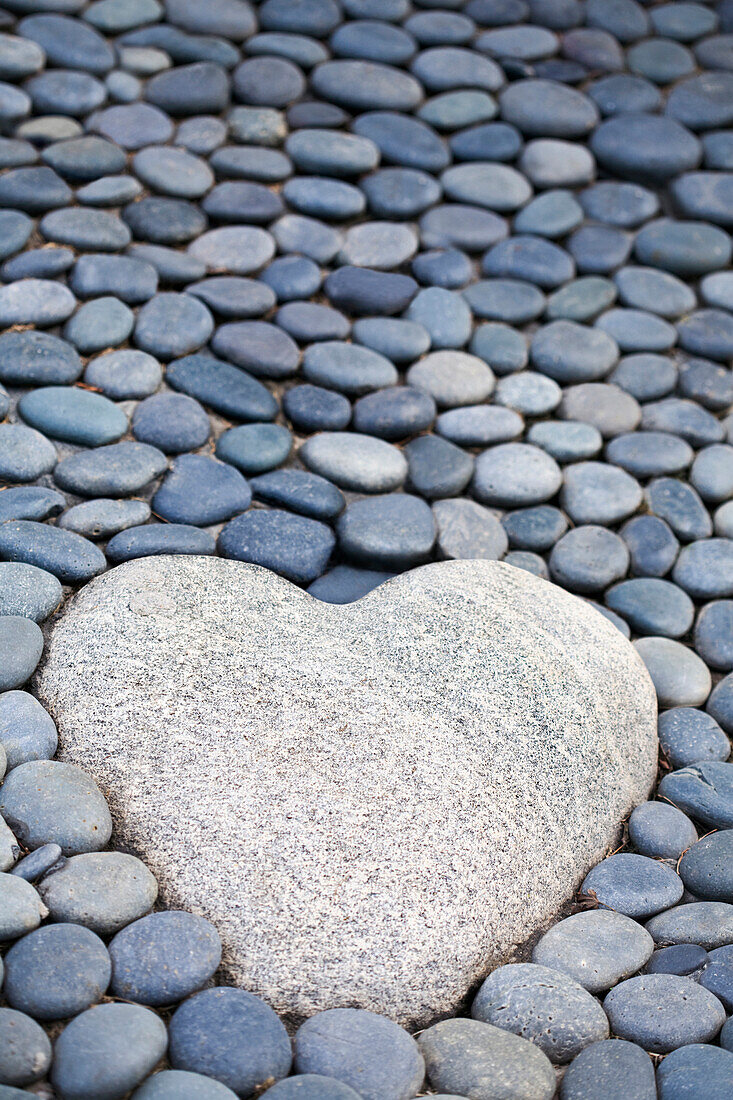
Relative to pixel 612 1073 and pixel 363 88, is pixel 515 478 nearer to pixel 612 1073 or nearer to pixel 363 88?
pixel 612 1073

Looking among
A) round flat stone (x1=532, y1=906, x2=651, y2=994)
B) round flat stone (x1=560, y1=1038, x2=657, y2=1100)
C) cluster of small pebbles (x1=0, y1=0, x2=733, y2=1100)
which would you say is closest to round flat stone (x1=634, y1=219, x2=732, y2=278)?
cluster of small pebbles (x1=0, y1=0, x2=733, y2=1100)

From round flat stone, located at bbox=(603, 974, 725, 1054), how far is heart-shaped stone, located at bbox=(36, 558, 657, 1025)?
186 millimetres

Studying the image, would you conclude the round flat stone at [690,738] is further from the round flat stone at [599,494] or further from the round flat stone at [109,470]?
the round flat stone at [109,470]

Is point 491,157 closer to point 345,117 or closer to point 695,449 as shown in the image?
point 345,117

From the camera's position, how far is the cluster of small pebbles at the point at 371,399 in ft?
4.35

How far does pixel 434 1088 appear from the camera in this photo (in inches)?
52.0

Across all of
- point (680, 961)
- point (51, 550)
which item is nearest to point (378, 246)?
point (51, 550)

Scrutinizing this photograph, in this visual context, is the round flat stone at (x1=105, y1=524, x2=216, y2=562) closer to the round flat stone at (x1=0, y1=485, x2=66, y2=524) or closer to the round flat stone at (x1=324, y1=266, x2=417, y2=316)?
the round flat stone at (x1=0, y1=485, x2=66, y2=524)

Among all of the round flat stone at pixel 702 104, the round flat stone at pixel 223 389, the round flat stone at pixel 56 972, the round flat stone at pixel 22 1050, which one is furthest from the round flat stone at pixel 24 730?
the round flat stone at pixel 702 104

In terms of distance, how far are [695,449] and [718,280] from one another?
2.08 feet

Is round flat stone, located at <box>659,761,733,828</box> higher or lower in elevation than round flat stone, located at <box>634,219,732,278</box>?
lower

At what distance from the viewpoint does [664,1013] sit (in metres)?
1.40

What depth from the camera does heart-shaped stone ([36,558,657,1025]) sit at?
1.43m

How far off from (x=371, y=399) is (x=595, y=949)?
4.52ft
